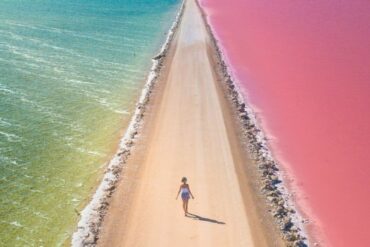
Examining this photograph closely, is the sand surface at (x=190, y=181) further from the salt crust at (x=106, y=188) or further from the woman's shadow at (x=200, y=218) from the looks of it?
the salt crust at (x=106, y=188)

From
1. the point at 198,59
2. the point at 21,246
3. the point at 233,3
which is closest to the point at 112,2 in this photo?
the point at 233,3

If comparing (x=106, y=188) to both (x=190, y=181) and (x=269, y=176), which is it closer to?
(x=190, y=181)

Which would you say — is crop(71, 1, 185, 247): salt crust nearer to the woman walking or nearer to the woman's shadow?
the woman walking

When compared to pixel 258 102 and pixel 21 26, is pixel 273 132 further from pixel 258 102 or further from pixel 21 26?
pixel 21 26

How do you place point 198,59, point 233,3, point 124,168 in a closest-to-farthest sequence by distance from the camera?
point 124,168 → point 198,59 → point 233,3

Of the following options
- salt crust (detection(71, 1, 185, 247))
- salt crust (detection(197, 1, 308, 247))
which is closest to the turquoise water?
salt crust (detection(71, 1, 185, 247))
